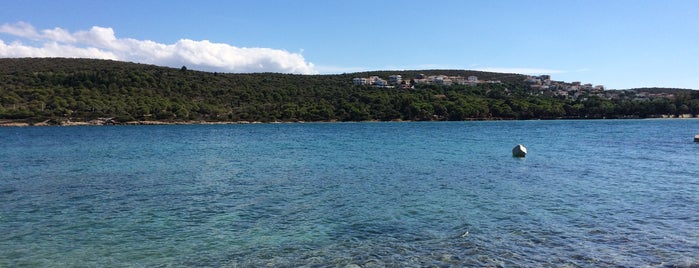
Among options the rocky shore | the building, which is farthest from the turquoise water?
the building

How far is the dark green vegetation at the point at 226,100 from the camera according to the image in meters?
102

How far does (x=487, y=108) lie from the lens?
424ft

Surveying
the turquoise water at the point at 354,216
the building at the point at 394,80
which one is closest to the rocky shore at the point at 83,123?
the turquoise water at the point at 354,216

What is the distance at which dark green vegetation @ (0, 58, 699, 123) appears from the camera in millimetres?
102312

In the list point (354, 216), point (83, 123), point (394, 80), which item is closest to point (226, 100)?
point (83, 123)

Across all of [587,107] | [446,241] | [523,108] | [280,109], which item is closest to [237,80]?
[280,109]

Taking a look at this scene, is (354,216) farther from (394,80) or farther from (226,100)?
(394,80)

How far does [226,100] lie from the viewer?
124 meters

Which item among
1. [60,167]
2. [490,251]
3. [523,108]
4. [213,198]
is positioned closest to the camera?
[490,251]

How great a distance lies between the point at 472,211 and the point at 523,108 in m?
123

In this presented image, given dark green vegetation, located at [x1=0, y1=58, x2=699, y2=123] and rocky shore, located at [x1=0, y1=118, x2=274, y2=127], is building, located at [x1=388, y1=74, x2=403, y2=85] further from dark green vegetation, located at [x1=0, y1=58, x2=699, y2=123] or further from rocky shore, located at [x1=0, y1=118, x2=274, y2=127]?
rocky shore, located at [x1=0, y1=118, x2=274, y2=127]

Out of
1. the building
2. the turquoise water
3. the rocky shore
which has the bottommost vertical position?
the rocky shore

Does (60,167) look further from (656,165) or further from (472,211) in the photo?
(656,165)

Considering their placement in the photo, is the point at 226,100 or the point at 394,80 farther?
the point at 394,80
